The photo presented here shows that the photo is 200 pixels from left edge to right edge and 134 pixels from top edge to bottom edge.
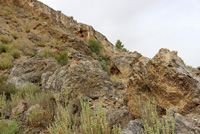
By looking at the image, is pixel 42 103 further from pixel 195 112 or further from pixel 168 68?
pixel 195 112

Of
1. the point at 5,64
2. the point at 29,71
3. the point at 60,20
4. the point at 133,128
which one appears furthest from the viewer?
the point at 60,20

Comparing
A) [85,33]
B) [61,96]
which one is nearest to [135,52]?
[61,96]

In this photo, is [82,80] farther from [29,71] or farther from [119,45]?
[119,45]

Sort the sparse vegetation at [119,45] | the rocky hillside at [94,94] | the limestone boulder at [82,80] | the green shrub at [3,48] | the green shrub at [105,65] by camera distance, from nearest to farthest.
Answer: the rocky hillside at [94,94], the limestone boulder at [82,80], the green shrub at [3,48], the green shrub at [105,65], the sparse vegetation at [119,45]

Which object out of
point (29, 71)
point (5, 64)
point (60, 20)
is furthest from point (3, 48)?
point (60, 20)

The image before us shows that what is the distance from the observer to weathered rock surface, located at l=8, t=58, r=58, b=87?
18.7 ft

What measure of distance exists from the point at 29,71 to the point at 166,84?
594cm

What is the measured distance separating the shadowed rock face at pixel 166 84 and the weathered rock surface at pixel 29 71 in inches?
173

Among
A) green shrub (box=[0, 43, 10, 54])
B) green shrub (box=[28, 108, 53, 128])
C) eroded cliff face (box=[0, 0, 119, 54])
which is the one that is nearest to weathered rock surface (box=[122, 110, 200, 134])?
green shrub (box=[28, 108, 53, 128])

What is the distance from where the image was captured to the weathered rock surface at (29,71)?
18.7ft

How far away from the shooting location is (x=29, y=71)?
630 cm

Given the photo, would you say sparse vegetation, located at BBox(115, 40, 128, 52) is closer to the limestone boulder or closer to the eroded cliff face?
the eroded cliff face

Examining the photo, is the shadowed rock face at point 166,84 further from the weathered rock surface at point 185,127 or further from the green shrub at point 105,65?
the green shrub at point 105,65

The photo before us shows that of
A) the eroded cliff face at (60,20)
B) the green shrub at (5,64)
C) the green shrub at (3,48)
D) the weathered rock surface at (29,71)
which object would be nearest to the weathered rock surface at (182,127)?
the weathered rock surface at (29,71)
